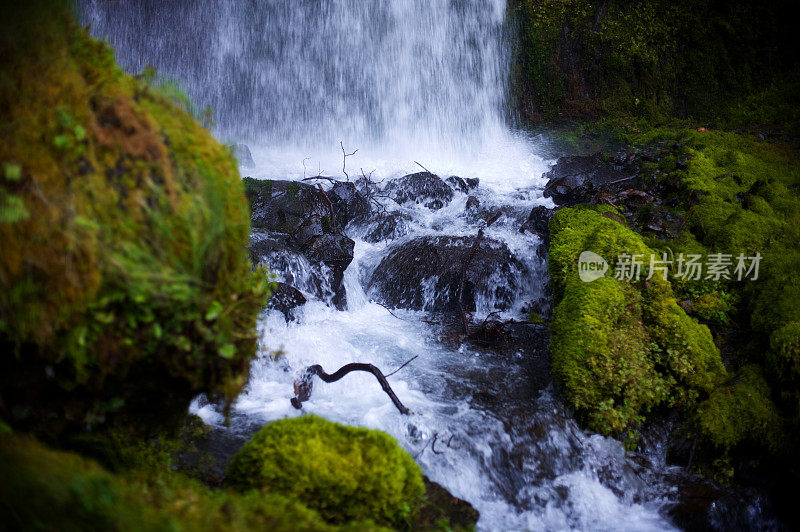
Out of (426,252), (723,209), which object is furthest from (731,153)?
(426,252)

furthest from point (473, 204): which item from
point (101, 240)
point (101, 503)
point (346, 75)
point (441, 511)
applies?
point (101, 503)

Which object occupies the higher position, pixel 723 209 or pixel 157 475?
pixel 723 209

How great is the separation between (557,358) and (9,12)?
5.10m

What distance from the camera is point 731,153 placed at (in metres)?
8.80

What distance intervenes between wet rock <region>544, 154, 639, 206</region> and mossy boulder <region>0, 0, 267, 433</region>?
704cm

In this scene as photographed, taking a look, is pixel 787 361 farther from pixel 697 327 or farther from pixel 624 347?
pixel 624 347

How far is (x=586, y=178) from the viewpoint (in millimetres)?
9406

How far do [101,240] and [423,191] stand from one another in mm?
9411

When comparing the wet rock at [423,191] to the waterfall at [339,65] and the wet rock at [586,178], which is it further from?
the waterfall at [339,65]

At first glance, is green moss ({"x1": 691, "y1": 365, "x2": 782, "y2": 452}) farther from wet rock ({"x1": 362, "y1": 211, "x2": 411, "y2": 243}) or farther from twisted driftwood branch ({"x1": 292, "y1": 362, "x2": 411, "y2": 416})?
wet rock ({"x1": 362, "y1": 211, "x2": 411, "y2": 243})

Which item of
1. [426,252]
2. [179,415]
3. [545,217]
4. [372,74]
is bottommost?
[179,415]

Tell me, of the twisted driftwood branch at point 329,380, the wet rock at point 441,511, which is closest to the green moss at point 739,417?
the wet rock at point 441,511

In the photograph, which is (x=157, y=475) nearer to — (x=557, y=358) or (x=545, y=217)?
(x=557, y=358)

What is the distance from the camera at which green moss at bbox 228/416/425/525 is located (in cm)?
263
